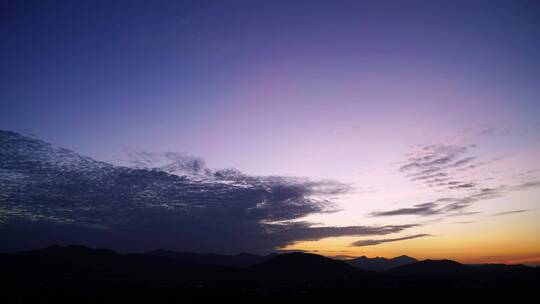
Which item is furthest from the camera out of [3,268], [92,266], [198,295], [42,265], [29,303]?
[92,266]

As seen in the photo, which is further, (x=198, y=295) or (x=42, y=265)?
(x=42, y=265)

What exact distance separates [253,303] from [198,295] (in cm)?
2371

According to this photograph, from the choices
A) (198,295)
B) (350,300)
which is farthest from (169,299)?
(350,300)

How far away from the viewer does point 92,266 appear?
199625 millimetres

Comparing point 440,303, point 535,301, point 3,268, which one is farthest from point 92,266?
point 535,301

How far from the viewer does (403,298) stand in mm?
91562

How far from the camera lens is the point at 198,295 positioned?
10044cm

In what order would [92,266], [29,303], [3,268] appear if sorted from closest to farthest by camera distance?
[29,303], [3,268], [92,266]

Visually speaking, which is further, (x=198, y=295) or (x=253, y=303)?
(x=198, y=295)

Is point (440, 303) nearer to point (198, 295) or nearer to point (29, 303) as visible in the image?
point (198, 295)

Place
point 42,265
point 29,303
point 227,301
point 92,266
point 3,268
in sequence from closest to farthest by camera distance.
A: 1. point 29,303
2. point 227,301
3. point 3,268
4. point 42,265
5. point 92,266

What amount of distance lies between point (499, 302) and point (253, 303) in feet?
180

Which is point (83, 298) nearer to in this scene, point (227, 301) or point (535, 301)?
point (227, 301)

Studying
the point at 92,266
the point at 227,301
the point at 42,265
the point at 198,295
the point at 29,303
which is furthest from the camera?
the point at 92,266
